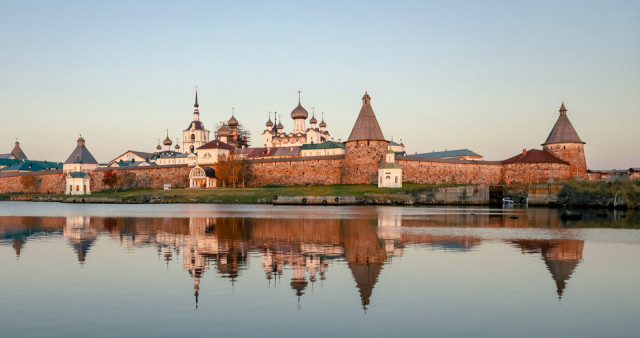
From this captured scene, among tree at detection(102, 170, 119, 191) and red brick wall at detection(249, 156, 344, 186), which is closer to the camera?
red brick wall at detection(249, 156, 344, 186)

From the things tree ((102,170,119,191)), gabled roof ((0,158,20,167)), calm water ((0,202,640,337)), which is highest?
gabled roof ((0,158,20,167))

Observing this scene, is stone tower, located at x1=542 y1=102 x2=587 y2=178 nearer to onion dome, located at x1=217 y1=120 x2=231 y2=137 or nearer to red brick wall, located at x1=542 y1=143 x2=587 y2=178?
red brick wall, located at x1=542 y1=143 x2=587 y2=178

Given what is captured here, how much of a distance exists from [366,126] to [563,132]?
982 inches

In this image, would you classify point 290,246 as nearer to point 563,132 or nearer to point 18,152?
point 563,132

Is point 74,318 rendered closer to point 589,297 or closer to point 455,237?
point 589,297

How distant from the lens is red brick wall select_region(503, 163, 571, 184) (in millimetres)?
61250

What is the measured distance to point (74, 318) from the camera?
23.5ft

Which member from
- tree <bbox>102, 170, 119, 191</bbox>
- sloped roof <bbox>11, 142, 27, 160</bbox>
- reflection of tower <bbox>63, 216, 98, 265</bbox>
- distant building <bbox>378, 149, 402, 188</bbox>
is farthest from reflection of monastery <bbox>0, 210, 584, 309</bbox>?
sloped roof <bbox>11, 142, 27, 160</bbox>

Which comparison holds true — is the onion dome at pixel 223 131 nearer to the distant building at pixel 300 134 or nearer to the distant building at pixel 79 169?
the distant building at pixel 300 134

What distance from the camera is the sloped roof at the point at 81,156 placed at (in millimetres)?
74938

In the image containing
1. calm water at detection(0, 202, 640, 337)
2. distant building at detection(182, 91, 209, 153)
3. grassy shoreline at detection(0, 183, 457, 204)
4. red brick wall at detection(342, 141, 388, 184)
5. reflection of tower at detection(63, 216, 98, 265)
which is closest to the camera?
calm water at detection(0, 202, 640, 337)

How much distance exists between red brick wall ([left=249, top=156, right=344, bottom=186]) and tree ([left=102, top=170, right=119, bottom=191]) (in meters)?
19.6

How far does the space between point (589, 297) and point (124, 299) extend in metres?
6.83

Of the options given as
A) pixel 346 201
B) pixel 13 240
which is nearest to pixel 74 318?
pixel 13 240
